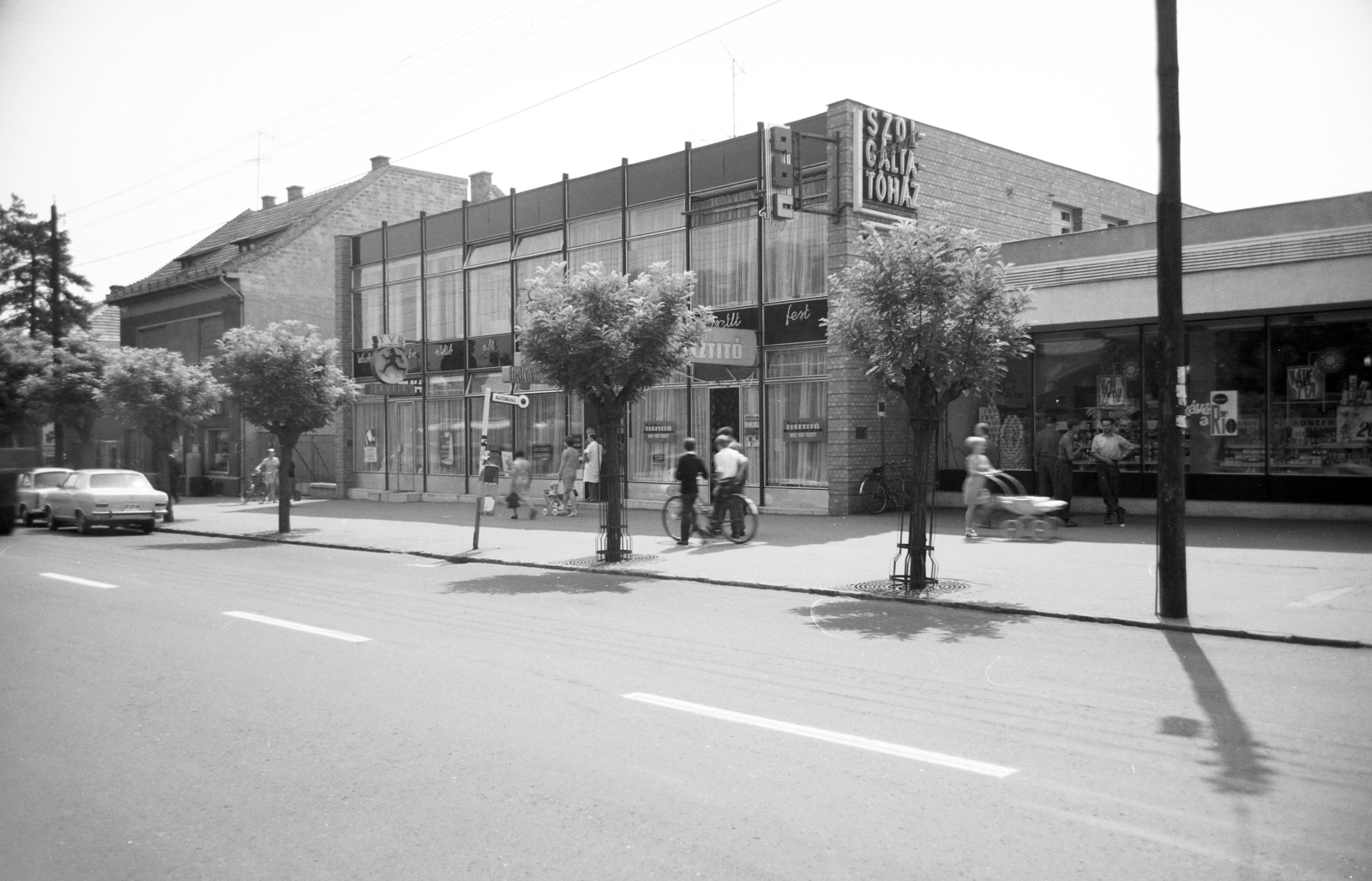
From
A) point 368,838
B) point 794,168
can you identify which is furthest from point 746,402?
point 368,838

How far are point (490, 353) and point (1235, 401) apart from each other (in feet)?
58.8

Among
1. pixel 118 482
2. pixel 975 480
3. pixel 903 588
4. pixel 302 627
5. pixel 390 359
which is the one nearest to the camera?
pixel 302 627

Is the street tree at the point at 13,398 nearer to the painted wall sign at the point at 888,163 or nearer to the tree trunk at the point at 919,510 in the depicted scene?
the tree trunk at the point at 919,510

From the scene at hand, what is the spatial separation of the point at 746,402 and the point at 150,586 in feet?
40.9

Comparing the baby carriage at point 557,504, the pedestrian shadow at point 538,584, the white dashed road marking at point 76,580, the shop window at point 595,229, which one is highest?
the shop window at point 595,229

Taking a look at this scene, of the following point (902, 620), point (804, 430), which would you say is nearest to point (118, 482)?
point (804, 430)

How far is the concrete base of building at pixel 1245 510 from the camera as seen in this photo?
16781 millimetres

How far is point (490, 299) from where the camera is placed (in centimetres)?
2838

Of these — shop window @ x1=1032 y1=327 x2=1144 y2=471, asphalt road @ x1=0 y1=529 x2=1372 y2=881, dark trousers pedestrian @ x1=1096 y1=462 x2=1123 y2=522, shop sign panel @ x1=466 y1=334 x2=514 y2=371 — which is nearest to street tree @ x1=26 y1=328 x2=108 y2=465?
shop sign panel @ x1=466 y1=334 x2=514 y2=371

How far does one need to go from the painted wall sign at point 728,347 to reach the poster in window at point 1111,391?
665 centimetres

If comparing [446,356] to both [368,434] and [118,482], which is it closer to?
[368,434]

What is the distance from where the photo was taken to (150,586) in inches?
512

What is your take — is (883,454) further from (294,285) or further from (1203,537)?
(294,285)

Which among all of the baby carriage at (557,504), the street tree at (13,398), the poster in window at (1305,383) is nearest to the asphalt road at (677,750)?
the street tree at (13,398)
